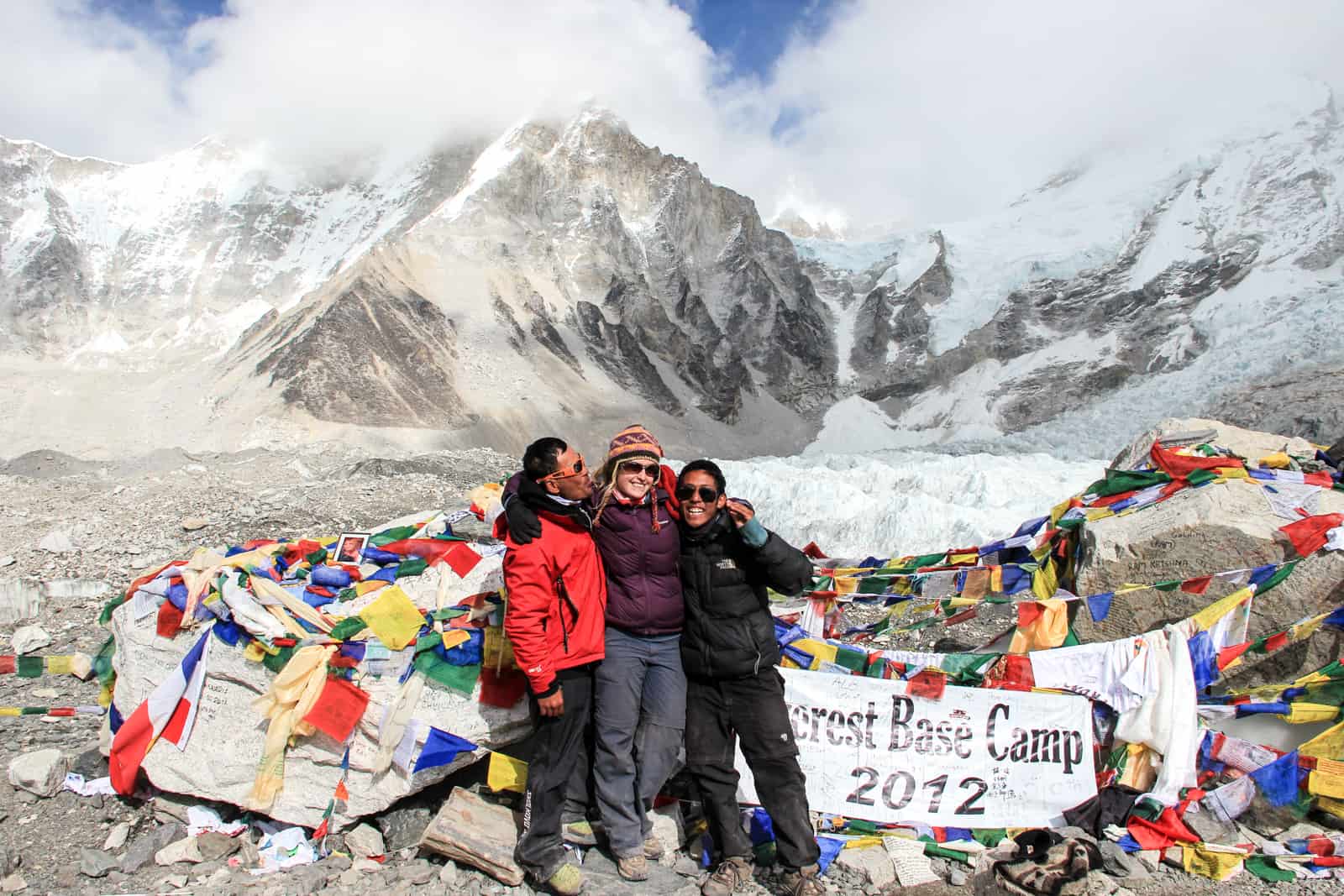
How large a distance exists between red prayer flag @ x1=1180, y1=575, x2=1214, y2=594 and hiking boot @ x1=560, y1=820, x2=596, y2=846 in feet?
13.4

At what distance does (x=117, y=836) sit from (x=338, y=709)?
1.33 m

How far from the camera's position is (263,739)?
4375 millimetres

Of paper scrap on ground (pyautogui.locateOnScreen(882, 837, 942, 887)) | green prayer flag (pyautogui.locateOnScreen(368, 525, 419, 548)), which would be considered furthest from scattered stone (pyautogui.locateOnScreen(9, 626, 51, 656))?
paper scrap on ground (pyautogui.locateOnScreen(882, 837, 942, 887))

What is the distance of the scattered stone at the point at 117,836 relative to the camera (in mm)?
4176

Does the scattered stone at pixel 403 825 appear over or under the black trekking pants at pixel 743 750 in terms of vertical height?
under

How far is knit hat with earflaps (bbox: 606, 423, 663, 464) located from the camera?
3656mm

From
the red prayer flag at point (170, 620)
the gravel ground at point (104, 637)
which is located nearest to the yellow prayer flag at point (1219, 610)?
the gravel ground at point (104, 637)

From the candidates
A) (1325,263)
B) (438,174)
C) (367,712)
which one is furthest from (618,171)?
(367,712)

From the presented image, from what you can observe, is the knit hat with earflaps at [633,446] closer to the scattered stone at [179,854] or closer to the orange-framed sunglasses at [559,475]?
the orange-framed sunglasses at [559,475]

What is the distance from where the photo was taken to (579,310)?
58.1 m

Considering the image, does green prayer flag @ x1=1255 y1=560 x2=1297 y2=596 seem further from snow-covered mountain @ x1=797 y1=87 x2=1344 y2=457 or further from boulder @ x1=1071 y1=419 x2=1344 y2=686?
snow-covered mountain @ x1=797 y1=87 x2=1344 y2=457

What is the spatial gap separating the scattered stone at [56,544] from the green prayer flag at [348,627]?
9.30 metres

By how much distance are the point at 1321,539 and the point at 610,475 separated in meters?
4.93

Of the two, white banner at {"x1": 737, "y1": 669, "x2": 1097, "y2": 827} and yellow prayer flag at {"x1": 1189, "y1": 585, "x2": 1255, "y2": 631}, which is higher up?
yellow prayer flag at {"x1": 1189, "y1": 585, "x2": 1255, "y2": 631}
